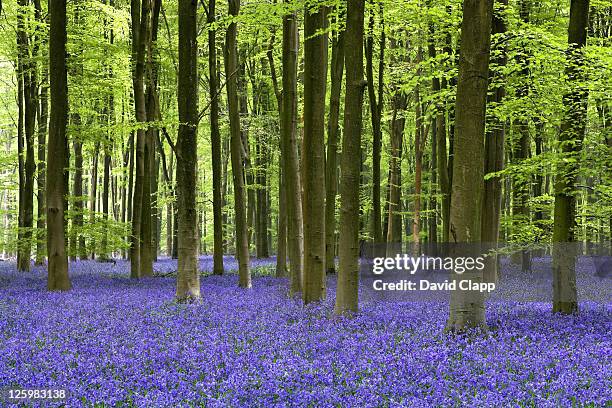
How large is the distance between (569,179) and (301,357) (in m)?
6.20

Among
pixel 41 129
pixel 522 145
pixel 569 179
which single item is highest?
pixel 41 129

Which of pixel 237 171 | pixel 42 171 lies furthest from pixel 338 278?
pixel 42 171

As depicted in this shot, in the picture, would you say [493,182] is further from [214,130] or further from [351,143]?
[214,130]

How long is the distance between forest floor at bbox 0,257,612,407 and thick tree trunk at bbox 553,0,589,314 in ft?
1.95

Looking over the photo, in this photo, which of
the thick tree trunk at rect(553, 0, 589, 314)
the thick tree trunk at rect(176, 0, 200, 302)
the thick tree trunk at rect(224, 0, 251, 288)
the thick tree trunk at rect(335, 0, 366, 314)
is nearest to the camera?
the thick tree trunk at rect(335, 0, 366, 314)

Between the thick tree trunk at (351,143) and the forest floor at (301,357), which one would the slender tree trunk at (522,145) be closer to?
the thick tree trunk at (351,143)

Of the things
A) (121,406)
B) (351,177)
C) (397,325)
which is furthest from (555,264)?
(121,406)

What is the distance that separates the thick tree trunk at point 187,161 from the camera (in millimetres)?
12945

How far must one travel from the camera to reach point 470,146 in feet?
27.0

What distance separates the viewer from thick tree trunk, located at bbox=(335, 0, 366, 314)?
9.62 metres

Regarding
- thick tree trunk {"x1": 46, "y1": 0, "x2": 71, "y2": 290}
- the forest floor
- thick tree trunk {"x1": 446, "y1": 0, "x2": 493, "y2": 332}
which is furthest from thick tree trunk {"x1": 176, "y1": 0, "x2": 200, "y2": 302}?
thick tree trunk {"x1": 446, "y1": 0, "x2": 493, "y2": 332}

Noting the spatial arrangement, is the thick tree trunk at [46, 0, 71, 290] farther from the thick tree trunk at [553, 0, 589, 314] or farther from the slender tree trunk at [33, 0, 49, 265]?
the thick tree trunk at [553, 0, 589, 314]

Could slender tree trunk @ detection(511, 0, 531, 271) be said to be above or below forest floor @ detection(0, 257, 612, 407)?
above

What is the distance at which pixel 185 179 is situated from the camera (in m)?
13.1
